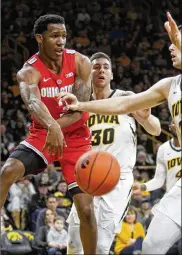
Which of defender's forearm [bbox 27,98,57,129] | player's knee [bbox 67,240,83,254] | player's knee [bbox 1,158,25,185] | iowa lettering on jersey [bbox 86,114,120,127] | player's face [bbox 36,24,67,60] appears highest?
player's face [bbox 36,24,67,60]

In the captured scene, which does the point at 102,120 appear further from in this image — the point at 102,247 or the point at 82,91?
the point at 102,247

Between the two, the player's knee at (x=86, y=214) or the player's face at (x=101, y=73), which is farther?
the player's face at (x=101, y=73)

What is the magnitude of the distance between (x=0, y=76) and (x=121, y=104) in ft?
36.2

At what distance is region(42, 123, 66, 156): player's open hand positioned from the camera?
5.77 metres

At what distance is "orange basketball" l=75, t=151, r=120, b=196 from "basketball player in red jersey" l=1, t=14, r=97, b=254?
20.6 inches

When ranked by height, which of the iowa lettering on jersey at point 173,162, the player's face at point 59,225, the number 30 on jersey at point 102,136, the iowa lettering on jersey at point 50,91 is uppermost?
the iowa lettering on jersey at point 50,91

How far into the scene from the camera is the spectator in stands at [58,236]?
10359 millimetres

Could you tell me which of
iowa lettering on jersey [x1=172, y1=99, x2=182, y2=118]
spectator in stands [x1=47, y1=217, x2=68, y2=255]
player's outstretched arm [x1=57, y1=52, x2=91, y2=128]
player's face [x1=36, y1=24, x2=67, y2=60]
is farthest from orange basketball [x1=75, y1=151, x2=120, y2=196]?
spectator in stands [x1=47, y1=217, x2=68, y2=255]

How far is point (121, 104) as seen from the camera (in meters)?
5.45

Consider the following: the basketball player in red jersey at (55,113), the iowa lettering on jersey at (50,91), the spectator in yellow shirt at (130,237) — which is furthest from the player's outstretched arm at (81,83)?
the spectator in yellow shirt at (130,237)

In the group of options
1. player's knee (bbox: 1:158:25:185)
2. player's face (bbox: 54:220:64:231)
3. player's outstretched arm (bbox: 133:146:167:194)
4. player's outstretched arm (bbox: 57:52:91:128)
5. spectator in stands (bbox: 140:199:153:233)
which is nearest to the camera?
player's knee (bbox: 1:158:25:185)

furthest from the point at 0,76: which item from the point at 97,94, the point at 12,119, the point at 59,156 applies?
the point at 59,156

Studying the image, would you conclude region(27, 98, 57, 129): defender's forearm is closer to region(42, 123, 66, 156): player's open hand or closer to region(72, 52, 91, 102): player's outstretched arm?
region(42, 123, 66, 156): player's open hand

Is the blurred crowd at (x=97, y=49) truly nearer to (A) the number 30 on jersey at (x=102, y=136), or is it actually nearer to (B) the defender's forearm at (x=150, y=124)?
(A) the number 30 on jersey at (x=102, y=136)
